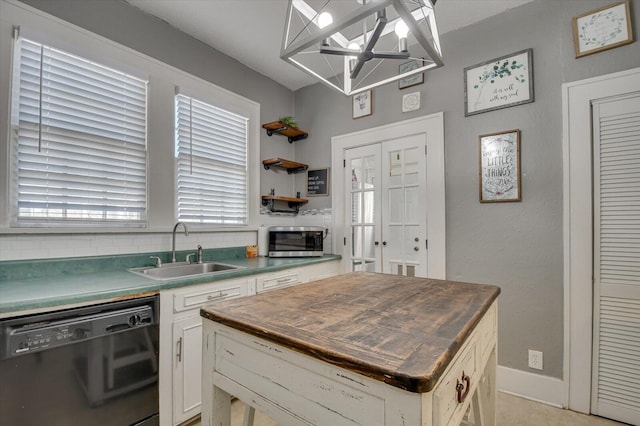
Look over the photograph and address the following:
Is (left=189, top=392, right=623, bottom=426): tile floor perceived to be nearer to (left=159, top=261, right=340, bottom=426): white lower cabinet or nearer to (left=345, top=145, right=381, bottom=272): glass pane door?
(left=159, top=261, right=340, bottom=426): white lower cabinet

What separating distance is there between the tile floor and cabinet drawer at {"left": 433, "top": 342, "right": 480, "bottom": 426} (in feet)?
4.68

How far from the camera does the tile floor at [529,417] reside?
1.88 m

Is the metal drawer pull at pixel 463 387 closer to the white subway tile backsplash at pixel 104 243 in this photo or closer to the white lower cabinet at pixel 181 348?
the white lower cabinet at pixel 181 348

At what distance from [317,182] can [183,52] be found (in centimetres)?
179

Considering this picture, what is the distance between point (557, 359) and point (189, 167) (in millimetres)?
3174

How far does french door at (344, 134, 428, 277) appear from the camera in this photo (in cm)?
270

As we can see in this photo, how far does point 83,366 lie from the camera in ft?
4.58

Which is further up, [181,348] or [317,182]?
[317,182]

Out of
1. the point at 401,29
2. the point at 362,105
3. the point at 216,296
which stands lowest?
the point at 216,296

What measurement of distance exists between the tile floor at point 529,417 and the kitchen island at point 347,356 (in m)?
1.08

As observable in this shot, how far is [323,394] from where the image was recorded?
73 centimetres

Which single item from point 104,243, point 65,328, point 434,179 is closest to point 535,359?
point 434,179

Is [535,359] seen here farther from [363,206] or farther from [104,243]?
[104,243]

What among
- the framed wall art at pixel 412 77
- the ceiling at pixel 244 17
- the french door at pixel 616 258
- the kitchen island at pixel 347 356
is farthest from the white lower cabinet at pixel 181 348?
the french door at pixel 616 258
